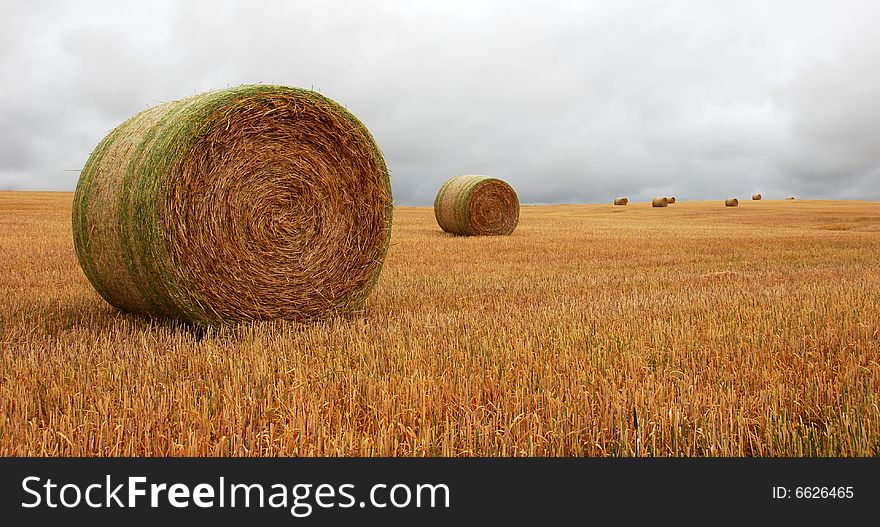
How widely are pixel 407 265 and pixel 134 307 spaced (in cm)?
578

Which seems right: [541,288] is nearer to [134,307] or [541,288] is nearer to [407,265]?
[407,265]

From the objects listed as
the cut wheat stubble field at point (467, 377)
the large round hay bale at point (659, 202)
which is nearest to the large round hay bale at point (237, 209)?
the cut wheat stubble field at point (467, 377)

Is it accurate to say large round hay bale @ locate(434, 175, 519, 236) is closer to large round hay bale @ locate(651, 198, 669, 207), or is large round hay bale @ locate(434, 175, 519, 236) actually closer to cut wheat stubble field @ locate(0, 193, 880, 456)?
cut wheat stubble field @ locate(0, 193, 880, 456)

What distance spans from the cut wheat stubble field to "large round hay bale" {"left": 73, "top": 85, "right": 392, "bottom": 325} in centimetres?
40

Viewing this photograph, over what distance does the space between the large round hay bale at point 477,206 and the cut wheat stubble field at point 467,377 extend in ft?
39.9

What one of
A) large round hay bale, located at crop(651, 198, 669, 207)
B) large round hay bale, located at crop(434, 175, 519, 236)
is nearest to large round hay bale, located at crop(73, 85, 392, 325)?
large round hay bale, located at crop(434, 175, 519, 236)

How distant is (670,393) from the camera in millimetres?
3736

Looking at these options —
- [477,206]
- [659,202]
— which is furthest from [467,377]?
[659,202]

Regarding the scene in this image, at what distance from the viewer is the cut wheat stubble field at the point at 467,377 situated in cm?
310

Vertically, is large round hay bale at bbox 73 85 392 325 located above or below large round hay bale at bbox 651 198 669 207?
below

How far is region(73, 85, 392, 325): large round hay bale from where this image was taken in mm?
5668

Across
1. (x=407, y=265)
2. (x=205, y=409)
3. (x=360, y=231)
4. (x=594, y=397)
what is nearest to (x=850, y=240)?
(x=407, y=265)

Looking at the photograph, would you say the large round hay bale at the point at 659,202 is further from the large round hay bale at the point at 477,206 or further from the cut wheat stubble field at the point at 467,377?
the cut wheat stubble field at the point at 467,377

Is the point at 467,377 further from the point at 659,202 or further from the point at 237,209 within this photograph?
the point at 659,202
